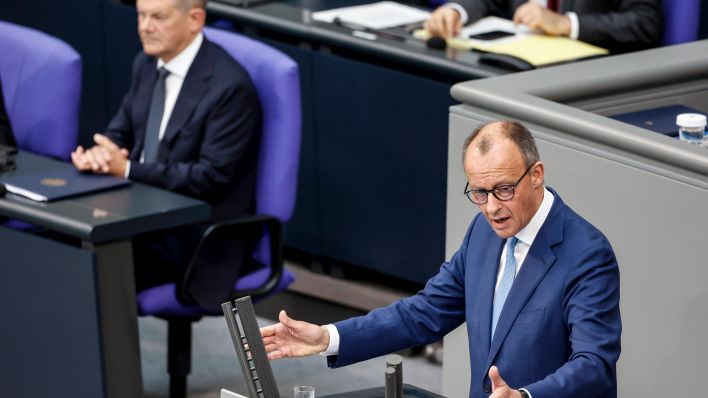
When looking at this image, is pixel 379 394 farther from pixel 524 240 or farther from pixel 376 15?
pixel 376 15

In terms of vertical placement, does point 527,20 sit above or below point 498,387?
above

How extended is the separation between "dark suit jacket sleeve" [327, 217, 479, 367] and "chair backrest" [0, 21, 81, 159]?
6.36 ft

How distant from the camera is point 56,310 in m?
4.41

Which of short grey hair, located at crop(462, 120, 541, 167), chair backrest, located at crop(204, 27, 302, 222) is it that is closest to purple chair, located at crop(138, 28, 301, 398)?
chair backrest, located at crop(204, 27, 302, 222)

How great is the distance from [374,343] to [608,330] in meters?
0.53

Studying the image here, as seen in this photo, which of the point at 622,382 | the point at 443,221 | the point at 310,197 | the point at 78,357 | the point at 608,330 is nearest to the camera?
the point at 608,330

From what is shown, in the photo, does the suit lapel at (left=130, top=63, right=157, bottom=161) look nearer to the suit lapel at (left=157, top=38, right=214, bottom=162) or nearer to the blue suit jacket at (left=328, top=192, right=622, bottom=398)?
the suit lapel at (left=157, top=38, right=214, bottom=162)

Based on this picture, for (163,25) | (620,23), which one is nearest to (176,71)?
(163,25)

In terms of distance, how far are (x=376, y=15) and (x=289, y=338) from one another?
2515 millimetres

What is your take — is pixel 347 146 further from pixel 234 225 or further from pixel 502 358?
pixel 502 358

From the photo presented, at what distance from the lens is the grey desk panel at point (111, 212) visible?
13.8ft

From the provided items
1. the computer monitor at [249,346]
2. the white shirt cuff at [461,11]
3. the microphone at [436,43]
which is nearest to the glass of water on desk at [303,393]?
the computer monitor at [249,346]

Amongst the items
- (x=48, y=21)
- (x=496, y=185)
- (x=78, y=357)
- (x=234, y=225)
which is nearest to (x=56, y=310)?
(x=78, y=357)

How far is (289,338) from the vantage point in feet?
10.8
